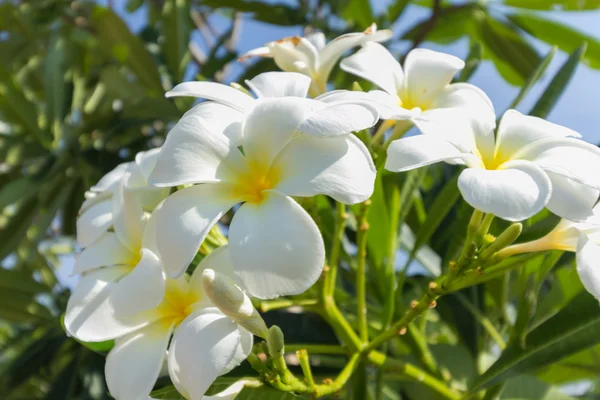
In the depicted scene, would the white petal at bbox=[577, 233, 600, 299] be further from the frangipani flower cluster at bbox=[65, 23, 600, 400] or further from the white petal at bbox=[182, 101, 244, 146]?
the white petal at bbox=[182, 101, 244, 146]

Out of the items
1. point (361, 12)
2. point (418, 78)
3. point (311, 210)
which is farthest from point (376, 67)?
point (361, 12)

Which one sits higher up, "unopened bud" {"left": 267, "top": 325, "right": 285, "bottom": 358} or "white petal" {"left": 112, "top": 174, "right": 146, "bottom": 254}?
"white petal" {"left": 112, "top": 174, "right": 146, "bottom": 254}

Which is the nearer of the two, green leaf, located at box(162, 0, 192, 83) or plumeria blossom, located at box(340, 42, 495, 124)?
plumeria blossom, located at box(340, 42, 495, 124)

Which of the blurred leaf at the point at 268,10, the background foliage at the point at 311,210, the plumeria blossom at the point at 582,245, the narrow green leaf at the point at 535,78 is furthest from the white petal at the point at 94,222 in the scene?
the blurred leaf at the point at 268,10

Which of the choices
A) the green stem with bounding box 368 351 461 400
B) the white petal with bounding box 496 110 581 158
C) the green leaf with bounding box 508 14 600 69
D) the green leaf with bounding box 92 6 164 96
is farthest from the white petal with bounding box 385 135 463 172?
the green leaf with bounding box 508 14 600 69

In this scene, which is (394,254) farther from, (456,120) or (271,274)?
(271,274)

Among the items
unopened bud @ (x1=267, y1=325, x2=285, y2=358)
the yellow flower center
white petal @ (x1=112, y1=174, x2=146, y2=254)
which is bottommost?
unopened bud @ (x1=267, y1=325, x2=285, y2=358)

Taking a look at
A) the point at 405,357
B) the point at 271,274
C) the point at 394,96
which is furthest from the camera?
the point at 405,357

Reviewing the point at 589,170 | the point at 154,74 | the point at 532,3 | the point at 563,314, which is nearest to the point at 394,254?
the point at 563,314
